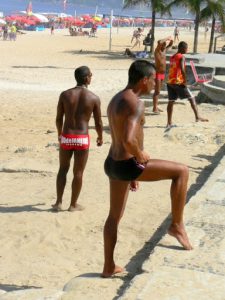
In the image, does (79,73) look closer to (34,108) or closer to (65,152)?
(65,152)

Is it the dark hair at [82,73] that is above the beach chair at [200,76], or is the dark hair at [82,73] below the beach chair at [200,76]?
above

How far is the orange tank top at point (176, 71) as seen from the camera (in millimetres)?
10344

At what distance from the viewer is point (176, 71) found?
10430 millimetres

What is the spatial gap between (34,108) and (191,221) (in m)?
10.6

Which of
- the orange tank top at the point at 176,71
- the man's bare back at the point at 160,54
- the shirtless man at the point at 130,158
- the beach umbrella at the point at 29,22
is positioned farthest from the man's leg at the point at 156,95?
the beach umbrella at the point at 29,22

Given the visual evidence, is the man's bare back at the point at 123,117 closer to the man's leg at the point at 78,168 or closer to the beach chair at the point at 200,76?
the man's leg at the point at 78,168

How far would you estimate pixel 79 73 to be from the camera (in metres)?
6.03

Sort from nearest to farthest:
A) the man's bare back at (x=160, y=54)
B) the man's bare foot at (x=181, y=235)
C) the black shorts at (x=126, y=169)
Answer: the black shorts at (x=126, y=169), the man's bare foot at (x=181, y=235), the man's bare back at (x=160, y=54)

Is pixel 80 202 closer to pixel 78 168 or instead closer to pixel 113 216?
pixel 78 168

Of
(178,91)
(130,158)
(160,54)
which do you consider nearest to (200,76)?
(160,54)

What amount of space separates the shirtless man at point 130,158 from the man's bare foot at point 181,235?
0.25m

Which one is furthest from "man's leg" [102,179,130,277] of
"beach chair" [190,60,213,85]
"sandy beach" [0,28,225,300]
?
"beach chair" [190,60,213,85]

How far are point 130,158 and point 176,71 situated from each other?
21.3 ft

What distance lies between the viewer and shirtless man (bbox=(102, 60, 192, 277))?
13.3 feet
